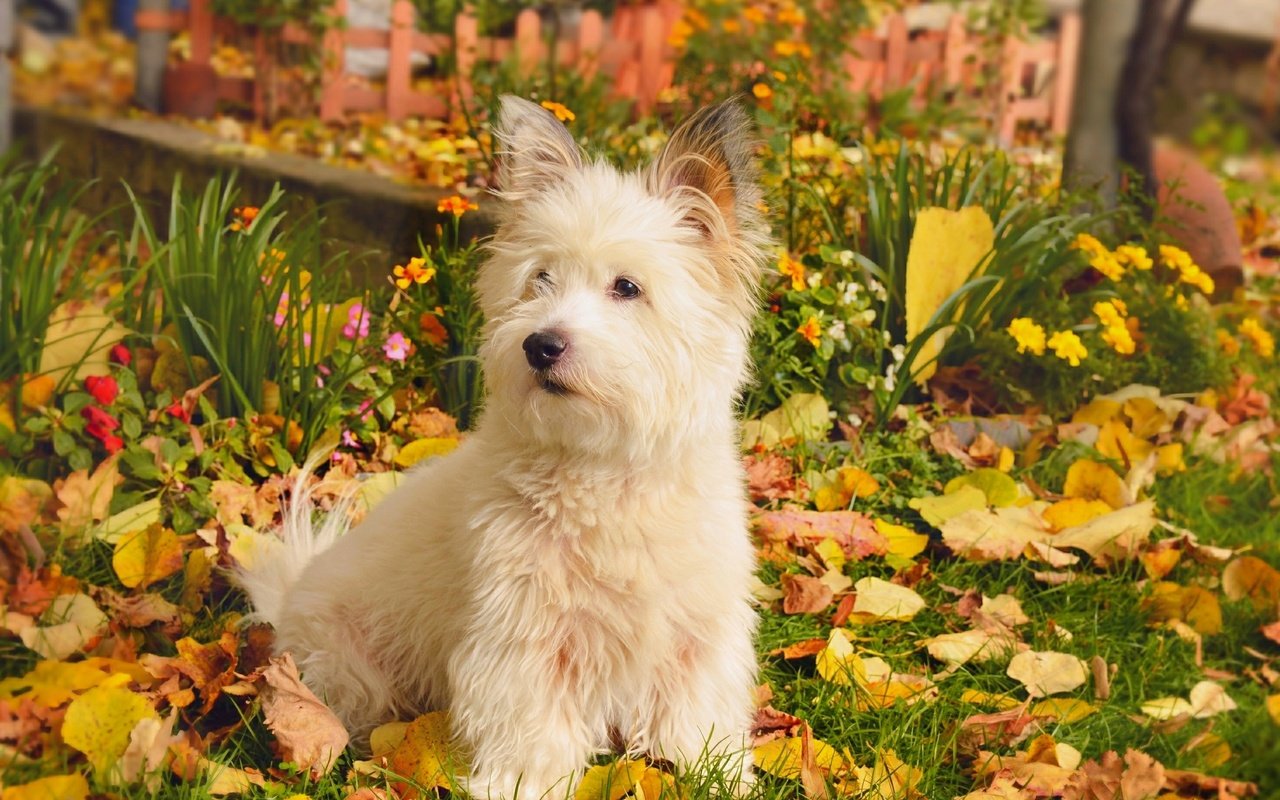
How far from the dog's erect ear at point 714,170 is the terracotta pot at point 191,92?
4.77 m

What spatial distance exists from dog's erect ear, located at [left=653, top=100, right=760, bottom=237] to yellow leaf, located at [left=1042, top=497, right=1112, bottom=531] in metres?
1.64

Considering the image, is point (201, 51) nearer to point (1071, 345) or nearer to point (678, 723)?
point (1071, 345)

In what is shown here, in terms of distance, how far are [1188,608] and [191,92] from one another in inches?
214

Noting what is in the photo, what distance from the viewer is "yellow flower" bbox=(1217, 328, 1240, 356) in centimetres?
450

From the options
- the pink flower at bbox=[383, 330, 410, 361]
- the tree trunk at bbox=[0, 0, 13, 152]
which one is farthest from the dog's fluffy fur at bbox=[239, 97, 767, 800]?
the tree trunk at bbox=[0, 0, 13, 152]

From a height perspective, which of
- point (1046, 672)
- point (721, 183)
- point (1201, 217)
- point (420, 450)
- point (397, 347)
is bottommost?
point (1046, 672)

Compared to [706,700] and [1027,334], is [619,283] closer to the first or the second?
[706,700]

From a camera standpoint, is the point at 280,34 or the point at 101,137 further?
the point at 280,34

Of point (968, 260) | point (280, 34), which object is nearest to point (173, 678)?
point (968, 260)

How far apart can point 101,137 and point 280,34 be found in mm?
1122

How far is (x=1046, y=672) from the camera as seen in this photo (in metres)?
3.00

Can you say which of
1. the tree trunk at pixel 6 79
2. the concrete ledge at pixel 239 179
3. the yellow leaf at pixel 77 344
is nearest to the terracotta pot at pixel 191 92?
the concrete ledge at pixel 239 179

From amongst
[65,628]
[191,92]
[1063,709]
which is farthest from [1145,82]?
[191,92]

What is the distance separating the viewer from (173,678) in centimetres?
271
